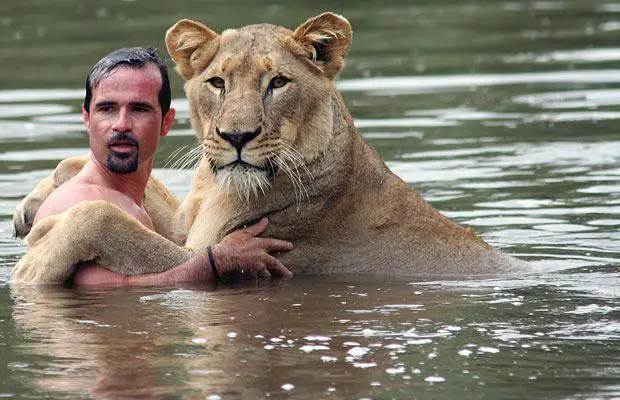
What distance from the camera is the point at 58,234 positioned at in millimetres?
8469

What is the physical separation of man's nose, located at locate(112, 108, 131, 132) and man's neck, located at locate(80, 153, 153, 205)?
0.89 feet

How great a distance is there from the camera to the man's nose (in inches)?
350

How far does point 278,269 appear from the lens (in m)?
8.98

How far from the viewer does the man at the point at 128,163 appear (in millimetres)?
8766

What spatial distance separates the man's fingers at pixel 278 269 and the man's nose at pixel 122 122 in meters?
1.03

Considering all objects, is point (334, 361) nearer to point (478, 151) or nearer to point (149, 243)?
point (149, 243)

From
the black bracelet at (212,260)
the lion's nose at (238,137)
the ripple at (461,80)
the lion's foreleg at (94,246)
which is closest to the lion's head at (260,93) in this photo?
the lion's nose at (238,137)

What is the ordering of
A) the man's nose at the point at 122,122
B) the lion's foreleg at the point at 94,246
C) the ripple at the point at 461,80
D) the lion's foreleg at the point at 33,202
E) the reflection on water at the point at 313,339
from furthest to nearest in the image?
the ripple at the point at 461,80 → the lion's foreleg at the point at 33,202 → the man's nose at the point at 122,122 → the lion's foreleg at the point at 94,246 → the reflection on water at the point at 313,339

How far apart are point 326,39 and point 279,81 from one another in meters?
0.41

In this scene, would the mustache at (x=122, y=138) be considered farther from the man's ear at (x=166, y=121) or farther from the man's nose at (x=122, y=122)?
the man's ear at (x=166, y=121)

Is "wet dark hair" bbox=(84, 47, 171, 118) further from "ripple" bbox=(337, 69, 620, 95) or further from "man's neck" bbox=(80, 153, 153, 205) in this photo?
"ripple" bbox=(337, 69, 620, 95)

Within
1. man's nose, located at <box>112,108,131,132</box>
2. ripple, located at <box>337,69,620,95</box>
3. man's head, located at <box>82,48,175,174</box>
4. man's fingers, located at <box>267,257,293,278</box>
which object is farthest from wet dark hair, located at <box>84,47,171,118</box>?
ripple, located at <box>337,69,620,95</box>

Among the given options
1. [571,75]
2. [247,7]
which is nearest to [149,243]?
[571,75]

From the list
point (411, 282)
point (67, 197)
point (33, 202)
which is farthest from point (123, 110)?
point (411, 282)
